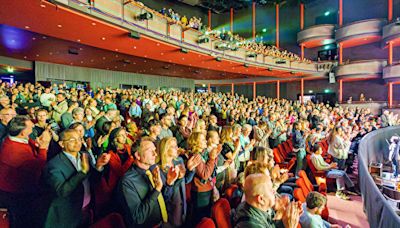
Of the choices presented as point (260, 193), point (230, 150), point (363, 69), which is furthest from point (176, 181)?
point (363, 69)

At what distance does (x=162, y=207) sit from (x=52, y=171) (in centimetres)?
77

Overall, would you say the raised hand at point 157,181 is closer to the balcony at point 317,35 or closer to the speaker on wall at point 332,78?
the speaker on wall at point 332,78

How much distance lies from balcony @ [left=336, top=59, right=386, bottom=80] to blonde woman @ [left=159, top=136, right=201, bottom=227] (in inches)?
700

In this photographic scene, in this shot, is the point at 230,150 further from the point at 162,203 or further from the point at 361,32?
the point at 361,32

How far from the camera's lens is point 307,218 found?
2268mm

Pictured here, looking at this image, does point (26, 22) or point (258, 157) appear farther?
point (26, 22)

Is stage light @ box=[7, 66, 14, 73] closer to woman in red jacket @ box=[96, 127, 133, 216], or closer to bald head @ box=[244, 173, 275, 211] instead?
woman in red jacket @ box=[96, 127, 133, 216]

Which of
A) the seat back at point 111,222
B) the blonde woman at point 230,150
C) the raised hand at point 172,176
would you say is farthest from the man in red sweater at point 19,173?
the blonde woman at point 230,150

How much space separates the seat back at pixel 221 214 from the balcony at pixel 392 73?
54.3ft

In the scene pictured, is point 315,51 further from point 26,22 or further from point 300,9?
point 26,22

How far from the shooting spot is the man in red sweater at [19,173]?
6.63ft

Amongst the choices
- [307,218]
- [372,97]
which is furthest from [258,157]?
[372,97]

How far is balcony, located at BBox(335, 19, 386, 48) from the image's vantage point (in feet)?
52.3

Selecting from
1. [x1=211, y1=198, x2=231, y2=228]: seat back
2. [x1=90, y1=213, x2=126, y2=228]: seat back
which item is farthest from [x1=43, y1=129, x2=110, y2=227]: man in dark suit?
[x1=211, y1=198, x2=231, y2=228]: seat back
